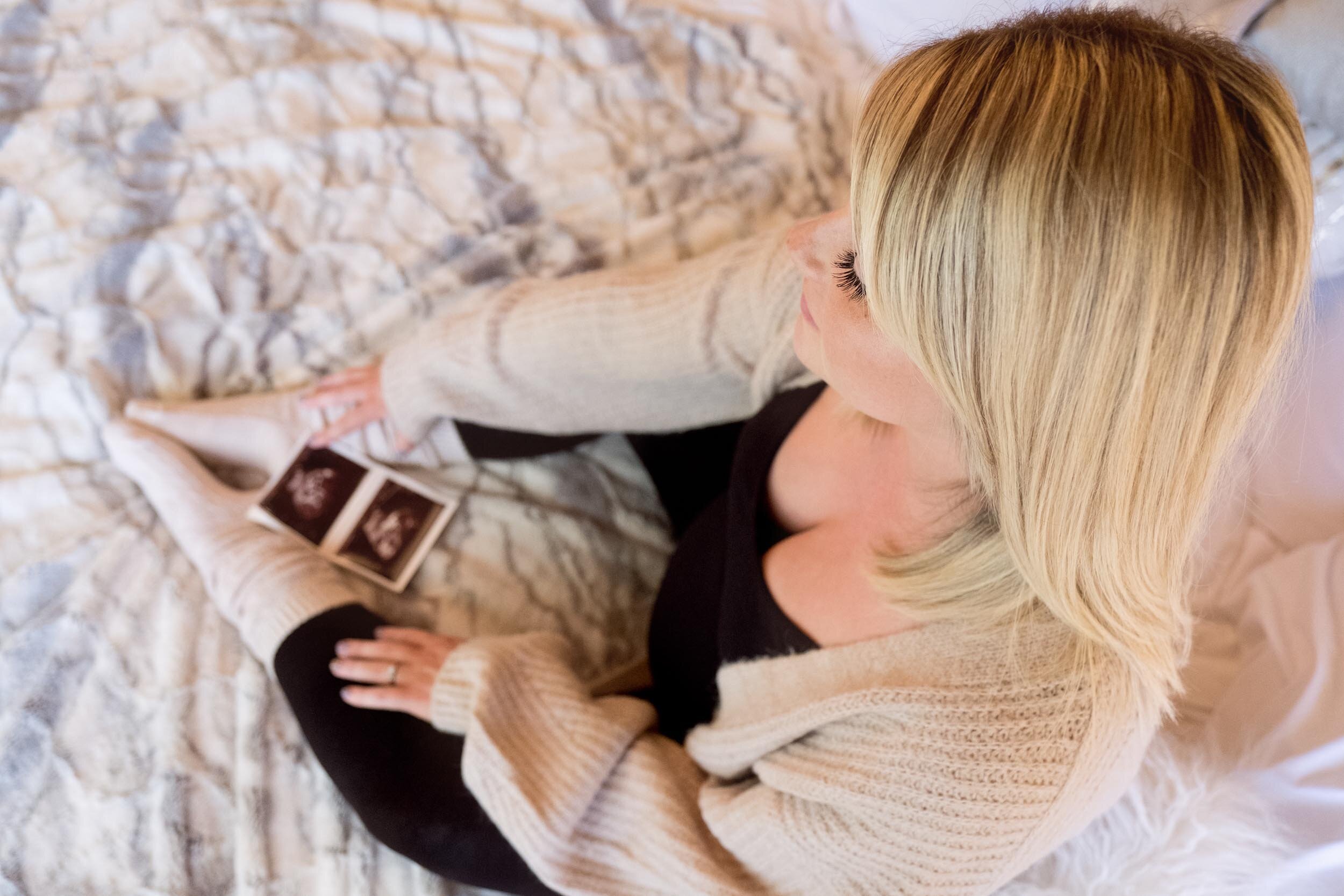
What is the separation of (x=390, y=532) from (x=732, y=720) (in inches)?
21.2

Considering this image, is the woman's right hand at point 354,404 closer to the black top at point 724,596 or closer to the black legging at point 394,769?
the black legging at point 394,769

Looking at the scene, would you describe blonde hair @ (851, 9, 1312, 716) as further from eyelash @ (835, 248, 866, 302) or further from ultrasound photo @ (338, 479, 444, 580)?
ultrasound photo @ (338, 479, 444, 580)

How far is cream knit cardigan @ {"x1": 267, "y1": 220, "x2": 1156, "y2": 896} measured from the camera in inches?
26.9

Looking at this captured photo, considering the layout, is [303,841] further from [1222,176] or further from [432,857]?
[1222,176]

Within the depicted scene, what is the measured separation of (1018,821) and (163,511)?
104cm

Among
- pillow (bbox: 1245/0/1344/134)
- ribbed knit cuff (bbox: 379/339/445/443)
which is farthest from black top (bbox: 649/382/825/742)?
pillow (bbox: 1245/0/1344/134)

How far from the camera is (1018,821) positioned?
0.68 m

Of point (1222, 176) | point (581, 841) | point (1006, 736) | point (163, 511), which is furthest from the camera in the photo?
point (163, 511)

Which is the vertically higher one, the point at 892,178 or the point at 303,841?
the point at 892,178

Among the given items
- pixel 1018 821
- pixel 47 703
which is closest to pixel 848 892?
pixel 1018 821

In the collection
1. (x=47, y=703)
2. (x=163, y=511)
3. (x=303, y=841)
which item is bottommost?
(x=303, y=841)

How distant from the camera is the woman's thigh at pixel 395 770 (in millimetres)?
916

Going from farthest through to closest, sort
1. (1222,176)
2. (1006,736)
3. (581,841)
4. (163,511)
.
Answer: (163,511)
(581,841)
(1006,736)
(1222,176)

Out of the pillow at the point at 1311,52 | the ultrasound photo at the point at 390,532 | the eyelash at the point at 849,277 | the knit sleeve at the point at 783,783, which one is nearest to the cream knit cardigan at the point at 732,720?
the knit sleeve at the point at 783,783
